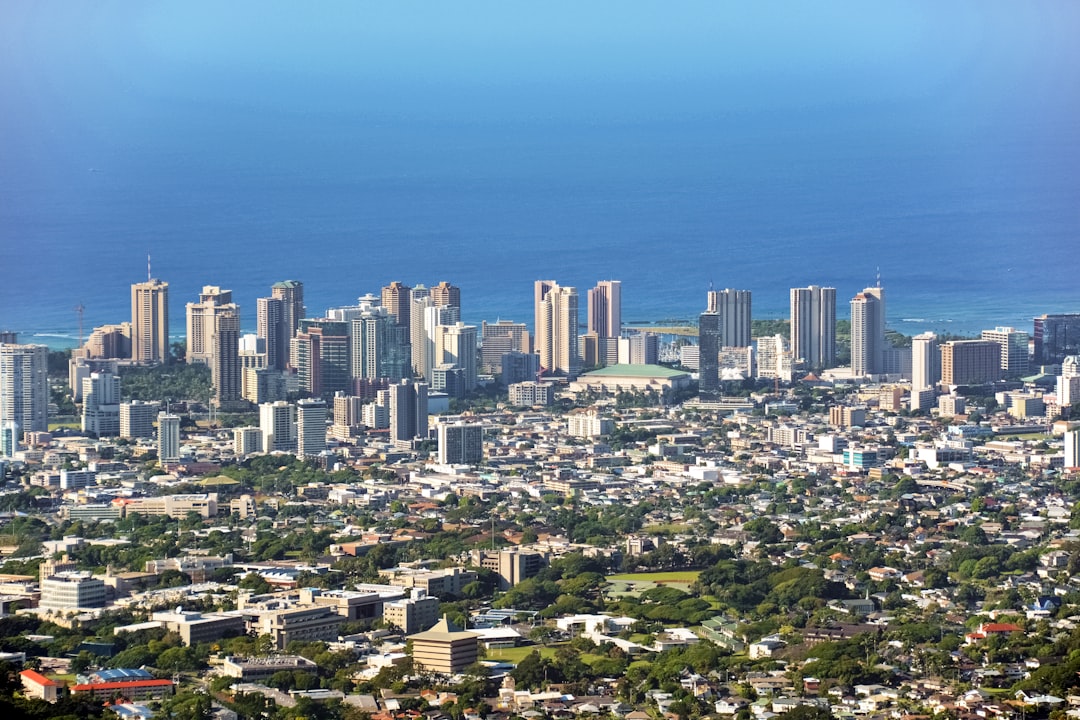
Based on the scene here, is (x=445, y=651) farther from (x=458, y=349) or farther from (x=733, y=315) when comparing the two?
(x=733, y=315)

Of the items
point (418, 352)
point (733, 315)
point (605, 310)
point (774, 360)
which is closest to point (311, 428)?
point (418, 352)

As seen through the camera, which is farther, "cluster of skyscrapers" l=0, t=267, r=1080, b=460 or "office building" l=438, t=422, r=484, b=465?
"cluster of skyscrapers" l=0, t=267, r=1080, b=460

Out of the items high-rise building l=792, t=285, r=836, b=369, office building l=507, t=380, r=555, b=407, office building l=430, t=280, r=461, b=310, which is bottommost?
office building l=507, t=380, r=555, b=407

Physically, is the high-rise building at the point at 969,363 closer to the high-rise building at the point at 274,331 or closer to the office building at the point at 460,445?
the office building at the point at 460,445

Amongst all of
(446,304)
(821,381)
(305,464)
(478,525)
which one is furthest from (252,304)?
(478,525)

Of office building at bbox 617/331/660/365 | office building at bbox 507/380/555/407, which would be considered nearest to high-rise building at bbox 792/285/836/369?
office building at bbox 617/331/660/365

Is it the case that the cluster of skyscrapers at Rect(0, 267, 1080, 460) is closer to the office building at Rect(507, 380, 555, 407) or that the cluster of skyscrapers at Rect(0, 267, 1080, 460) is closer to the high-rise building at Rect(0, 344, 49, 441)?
the high-rise building at Rect(0, 344, 49, 441)

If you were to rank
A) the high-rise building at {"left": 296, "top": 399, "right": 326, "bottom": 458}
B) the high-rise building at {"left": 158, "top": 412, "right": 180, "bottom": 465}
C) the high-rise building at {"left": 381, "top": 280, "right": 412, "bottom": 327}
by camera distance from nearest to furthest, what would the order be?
the high-rise building at {"left": 158, "top": 412, "right": 180, "bottom": 465}
the high-rise building at {"left": 296, "top": 399, "right": 326, "bottom": 458}
the high-rise building at {"left": 381, "top": 280, "right": 412, "bottom": 327}
